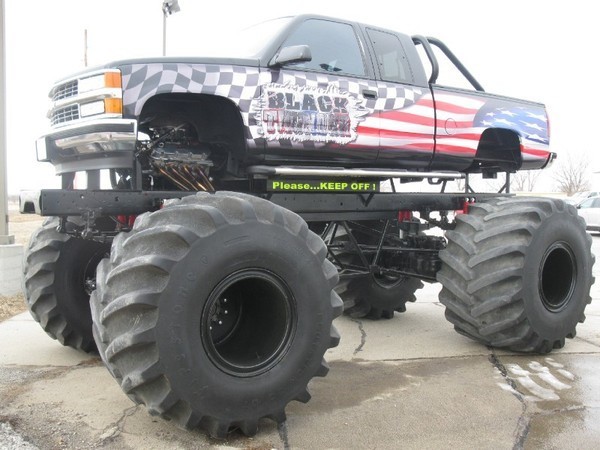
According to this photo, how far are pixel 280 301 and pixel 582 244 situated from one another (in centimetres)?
343

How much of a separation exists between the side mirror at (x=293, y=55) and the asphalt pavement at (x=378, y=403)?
7.82ft

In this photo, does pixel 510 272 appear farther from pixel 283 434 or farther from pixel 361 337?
pixel 283 434

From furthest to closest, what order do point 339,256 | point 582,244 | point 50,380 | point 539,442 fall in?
point 339,256 → point 582,244 → point 50,380 → point 539,442

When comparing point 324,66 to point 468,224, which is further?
point 468,224

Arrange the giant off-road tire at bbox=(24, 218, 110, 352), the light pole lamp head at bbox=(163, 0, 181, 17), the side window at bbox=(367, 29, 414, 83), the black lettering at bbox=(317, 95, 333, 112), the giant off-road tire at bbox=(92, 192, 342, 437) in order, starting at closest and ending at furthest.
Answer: the giant off-road tire at bbox=(92, 192, 342, 437) → the black lettering at bbox=(317, 95, 333, 112) → the giant off-road tire at bbox=(24, 218, 110, 352) → the side window at bbox=(367, 29, 414, 83) → the light pole lamp head at bbox=(163, 0, 181, 17)

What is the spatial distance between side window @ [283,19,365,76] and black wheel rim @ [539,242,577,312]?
97.2 inches

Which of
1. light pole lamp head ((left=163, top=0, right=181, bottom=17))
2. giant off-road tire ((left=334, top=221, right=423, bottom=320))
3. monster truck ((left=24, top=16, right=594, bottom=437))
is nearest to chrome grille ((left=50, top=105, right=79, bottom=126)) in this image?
monster truck ((left=24, top=16, right=594, bottom=437))

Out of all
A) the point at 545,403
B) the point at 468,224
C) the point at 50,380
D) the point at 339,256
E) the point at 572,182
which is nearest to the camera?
the point at 545,403

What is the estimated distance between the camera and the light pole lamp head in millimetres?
9062

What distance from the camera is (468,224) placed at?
5273 mm

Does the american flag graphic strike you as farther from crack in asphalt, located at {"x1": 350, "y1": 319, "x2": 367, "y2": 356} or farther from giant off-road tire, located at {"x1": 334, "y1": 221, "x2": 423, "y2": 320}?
crack in asphalt, located at {"x1": 350, "y1": 319, "x2": 367, "y2": 356}

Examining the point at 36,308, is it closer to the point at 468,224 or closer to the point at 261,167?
the point at 261,167

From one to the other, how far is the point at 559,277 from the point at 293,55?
3403 mm

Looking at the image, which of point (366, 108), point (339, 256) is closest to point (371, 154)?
point (366, 108)
